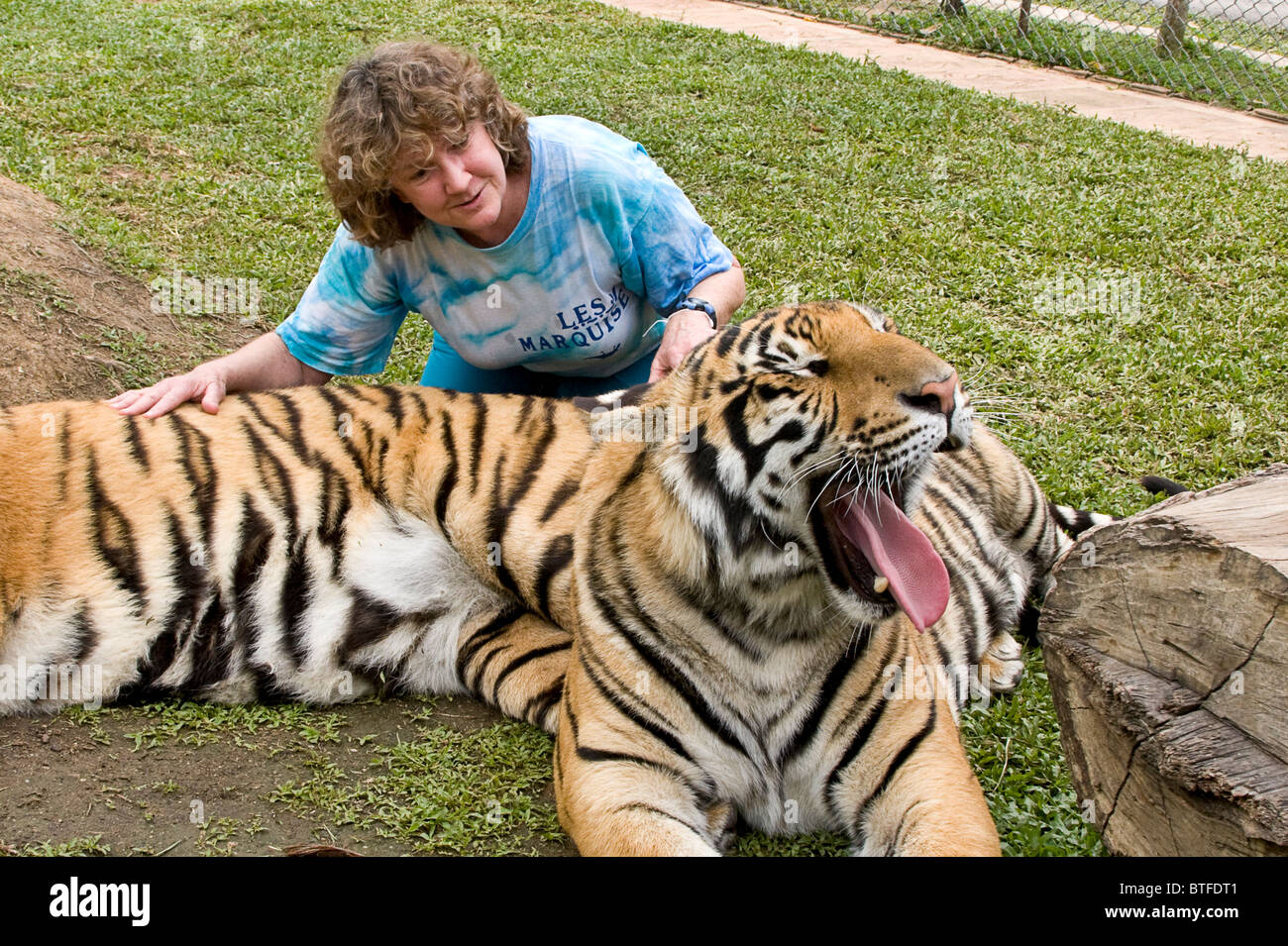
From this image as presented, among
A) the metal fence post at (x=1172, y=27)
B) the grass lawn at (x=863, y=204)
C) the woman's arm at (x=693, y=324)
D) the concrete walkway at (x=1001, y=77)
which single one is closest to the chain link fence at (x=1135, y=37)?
the metal fence post at (x=1172, y=27)

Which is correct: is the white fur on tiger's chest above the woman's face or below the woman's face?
below

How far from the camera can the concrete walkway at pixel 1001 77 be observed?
8.30m

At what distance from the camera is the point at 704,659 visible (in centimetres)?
272

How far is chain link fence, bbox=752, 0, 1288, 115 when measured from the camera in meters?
9.27

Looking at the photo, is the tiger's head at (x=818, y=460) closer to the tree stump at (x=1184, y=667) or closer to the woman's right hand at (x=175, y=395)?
the tree stump at (x=1184, y=667)

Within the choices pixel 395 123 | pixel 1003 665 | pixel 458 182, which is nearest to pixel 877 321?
pixel 1003 665

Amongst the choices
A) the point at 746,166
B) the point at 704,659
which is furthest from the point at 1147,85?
the point at 704,659

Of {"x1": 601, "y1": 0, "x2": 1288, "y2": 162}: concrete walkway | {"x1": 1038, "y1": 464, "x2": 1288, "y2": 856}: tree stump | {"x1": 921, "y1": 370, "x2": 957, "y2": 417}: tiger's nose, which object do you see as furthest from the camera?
{"x1": 601, "y1": 0, "x2": 1288, "y2": 162}: concrete walkway

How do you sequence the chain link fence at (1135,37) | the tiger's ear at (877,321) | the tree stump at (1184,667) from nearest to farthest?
the tree stump at (1184,667) < the tiger's ear at (877,321) < the chain link fence at (1135,37)

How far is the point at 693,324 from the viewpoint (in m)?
3.37

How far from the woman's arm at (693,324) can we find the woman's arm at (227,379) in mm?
1353

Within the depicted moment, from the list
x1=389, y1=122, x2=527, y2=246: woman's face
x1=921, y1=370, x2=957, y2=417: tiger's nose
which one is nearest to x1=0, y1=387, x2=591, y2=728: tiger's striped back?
x1=389, y1=122, x2=527, y2=246: woman's face

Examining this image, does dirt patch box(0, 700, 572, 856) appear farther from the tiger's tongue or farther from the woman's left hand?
the woman's left hand
